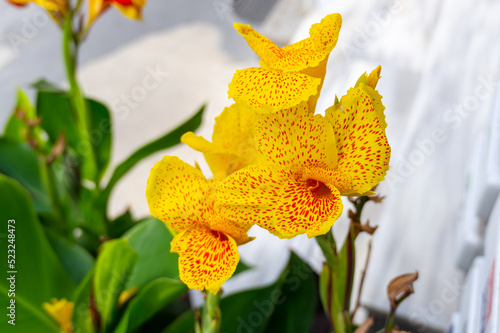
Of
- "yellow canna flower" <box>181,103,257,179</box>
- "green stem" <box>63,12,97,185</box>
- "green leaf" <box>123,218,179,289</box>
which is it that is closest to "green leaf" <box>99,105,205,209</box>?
"green stem" <box>63,12,97,185</box>

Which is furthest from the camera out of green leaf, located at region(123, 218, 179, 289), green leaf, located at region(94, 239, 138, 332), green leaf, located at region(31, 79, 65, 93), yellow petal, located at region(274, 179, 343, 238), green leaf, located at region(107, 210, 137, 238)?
green leaf, located at region(107, 210, 137, 238)

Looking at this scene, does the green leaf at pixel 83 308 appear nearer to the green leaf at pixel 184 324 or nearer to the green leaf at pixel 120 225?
the green leaf at pixel 184 324

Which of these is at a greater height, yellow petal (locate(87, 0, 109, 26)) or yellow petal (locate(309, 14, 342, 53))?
yellow petal (locate(309, 14, 342, 53))

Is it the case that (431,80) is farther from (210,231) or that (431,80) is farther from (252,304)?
(210,231)

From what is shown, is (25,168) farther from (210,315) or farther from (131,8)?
(210,315)

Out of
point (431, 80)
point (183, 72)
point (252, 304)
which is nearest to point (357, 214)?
point (252, 304)

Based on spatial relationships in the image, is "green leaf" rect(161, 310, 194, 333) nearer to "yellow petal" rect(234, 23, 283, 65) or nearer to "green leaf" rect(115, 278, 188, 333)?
"green leaf" rect(115, 278, 188, 333)

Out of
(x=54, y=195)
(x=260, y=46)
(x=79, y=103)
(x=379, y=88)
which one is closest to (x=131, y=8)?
(x=79, y=103)
